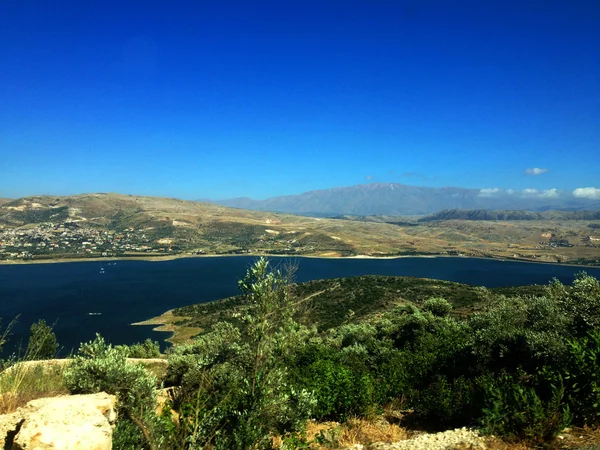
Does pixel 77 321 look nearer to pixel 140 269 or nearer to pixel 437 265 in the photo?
pixel 140 269

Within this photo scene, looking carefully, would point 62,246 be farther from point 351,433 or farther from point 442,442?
point 442,442

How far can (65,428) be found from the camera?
535cm

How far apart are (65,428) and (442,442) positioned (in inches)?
258

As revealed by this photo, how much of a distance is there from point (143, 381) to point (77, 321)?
88.7 m

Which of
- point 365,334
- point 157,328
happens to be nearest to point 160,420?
point 365,334

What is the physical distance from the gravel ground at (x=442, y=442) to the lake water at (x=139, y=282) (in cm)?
5349

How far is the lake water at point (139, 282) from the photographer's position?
3051 inches

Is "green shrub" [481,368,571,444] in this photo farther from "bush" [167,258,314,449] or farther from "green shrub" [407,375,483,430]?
"bush" [167,258,314,449]

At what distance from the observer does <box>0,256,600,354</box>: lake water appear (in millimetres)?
77500

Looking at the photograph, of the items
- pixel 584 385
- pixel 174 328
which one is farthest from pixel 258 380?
pixel 174 328

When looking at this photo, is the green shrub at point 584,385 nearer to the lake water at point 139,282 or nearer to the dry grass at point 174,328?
the lake water at point 139,282

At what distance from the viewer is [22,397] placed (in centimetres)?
870

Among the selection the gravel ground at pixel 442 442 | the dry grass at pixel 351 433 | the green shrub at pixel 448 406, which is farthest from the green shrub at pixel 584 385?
the dry grass at pixel 351 433

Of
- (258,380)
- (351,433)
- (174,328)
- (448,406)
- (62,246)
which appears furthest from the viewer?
(62,246)
